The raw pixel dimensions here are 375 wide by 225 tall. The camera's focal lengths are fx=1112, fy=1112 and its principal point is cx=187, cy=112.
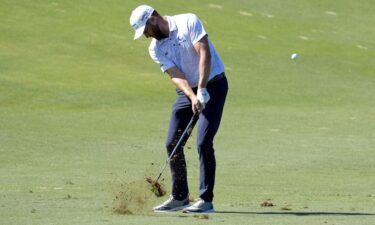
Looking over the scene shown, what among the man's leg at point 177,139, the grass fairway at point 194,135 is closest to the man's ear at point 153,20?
the man's leg at point 177,139

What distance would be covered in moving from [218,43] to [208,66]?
22969 millimetres

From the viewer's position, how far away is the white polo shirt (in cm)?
1054

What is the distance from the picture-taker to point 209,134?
1058 centimetres

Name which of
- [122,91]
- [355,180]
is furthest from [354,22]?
[355,180]

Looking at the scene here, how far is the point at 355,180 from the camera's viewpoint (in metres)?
13.9

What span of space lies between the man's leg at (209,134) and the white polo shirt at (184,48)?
0.18m

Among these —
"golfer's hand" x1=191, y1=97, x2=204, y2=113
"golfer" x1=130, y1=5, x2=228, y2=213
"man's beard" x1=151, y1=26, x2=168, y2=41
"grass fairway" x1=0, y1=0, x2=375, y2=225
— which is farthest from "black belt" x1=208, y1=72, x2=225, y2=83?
"grass fairway" x1=0, y1=0, x2=375, y2=225

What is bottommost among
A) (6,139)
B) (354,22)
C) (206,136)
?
(354,22)

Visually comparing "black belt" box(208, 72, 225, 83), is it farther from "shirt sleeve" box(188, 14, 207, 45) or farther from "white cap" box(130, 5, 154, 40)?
"white cap" box(130, 5, 154, 40)

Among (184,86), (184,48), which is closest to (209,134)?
(184,86)

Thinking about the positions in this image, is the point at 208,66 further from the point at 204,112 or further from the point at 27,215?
the point at 27,215

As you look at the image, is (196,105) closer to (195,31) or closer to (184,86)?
(184,86)

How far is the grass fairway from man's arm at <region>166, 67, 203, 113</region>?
1042 mm

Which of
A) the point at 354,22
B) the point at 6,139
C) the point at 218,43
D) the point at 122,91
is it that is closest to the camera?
the point at 6,139
